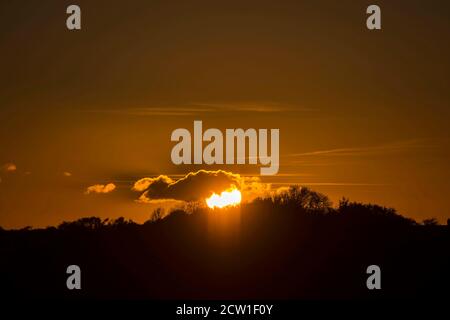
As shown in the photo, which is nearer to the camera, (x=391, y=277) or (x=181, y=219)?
(x=391, y=277)

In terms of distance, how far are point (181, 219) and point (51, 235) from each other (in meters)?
5.75

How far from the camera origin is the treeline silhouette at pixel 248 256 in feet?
105

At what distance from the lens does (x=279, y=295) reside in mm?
32188

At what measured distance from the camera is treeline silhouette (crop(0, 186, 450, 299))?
3216cm

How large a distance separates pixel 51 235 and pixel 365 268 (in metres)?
13.3

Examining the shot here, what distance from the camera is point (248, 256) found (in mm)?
32812
